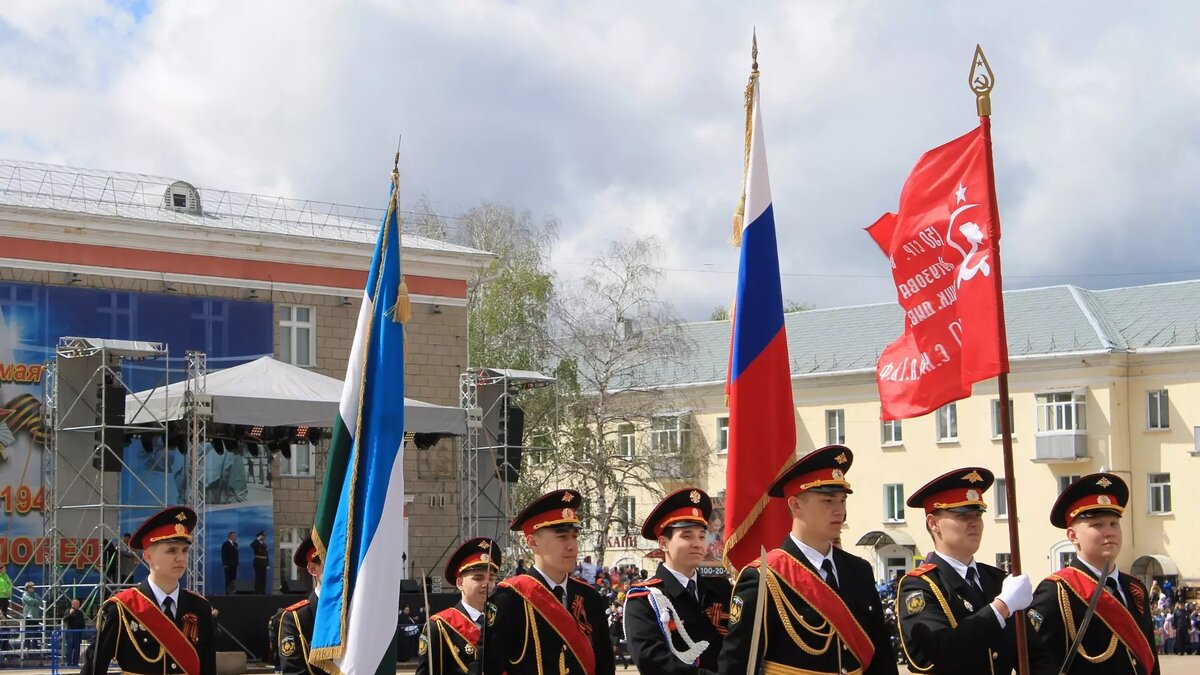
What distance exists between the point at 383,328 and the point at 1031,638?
11.3ft

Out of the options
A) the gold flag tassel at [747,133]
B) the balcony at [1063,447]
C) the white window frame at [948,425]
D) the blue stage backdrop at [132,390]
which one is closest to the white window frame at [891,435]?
the white window frame at [948,425]

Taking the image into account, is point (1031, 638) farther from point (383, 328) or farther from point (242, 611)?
point (242, 611)

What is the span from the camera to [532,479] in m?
45.8

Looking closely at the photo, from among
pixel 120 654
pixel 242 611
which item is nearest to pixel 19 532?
pixel 242 611

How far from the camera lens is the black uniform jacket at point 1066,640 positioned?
7230mm

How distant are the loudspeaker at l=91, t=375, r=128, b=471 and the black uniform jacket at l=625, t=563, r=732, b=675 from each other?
55.0 feet

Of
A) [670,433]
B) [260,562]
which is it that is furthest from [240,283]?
[670,433]

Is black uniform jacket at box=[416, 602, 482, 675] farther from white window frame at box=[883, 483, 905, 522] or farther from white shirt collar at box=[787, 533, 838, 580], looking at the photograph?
white window frame at box=[883, 483, 905, 522]

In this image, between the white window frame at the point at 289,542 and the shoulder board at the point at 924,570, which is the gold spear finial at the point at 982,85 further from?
the white window frame at the point at 289,542

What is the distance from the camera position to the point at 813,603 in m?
6.42

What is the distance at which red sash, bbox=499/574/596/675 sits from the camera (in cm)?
768

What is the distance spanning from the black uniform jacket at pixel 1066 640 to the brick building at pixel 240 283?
2526 cm

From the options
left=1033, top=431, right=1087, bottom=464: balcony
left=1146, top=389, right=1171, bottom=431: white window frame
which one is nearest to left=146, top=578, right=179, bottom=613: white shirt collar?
left=1033, top=431, right=1087, bottom=464: balcony

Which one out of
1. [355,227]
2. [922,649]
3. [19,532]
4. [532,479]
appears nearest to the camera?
[922,649]
